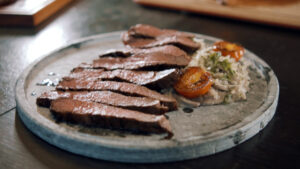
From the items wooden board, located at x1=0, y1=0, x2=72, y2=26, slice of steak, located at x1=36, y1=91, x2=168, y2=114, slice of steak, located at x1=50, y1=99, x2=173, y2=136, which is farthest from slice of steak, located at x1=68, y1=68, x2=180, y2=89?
wooden board, located at x1=0, y1=0, x2=72, y2=26

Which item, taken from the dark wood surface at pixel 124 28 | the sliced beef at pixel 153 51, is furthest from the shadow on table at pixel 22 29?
the sliced beef at pixel 153 51

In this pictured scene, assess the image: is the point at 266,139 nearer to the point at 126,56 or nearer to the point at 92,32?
the point at 126,56

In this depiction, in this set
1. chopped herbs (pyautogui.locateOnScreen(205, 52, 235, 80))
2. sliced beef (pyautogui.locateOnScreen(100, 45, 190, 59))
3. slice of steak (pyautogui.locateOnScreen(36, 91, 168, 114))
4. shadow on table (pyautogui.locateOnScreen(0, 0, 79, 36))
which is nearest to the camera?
slice of steak (pyautogui.locateOnScreen(36, 91, 168, 114))

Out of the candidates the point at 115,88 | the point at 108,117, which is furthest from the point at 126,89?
the point at 108,117

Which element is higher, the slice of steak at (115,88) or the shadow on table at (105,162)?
the slice of steak at (115,88)

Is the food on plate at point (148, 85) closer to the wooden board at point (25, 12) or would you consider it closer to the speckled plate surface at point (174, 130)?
the speckled plate surface at point (174, 130)

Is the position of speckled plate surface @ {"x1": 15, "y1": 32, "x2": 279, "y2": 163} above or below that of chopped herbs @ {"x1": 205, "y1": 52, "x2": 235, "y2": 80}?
below

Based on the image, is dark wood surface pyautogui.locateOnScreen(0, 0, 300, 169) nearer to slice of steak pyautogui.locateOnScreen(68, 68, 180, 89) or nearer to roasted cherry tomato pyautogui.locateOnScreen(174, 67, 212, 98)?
roasted cherry tomato pyautogui.locateOnScreen(174, 67, 212, 98)

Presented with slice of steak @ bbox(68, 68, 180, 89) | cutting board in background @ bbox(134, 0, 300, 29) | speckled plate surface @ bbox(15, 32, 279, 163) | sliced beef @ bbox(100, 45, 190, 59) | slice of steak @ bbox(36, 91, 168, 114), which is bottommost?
speckled plate surface @ bbox(15, 32, 279, 163)
